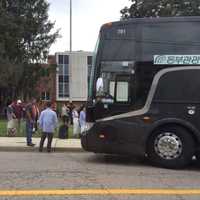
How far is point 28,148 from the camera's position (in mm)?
17438

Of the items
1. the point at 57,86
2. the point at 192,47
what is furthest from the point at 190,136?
the point at 57,86

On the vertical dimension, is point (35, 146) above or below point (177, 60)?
below

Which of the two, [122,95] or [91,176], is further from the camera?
[122,95]

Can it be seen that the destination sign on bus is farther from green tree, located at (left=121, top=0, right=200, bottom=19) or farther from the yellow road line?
green tree, located at (left=121, top=0, right=200, bottom=19)

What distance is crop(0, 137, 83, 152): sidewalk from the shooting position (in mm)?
17406

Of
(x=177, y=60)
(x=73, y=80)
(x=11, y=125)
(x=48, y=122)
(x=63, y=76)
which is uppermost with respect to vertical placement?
(x=177, y=60)

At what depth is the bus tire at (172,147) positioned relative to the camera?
43.6 feet

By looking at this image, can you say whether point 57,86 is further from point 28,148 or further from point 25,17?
point 28,148

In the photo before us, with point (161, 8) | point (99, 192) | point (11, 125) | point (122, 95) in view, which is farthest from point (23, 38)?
point (99, 192)

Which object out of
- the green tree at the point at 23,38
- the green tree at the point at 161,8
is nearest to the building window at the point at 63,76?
the green tree at the point at 23,38

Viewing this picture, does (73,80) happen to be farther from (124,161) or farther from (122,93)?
(122,93)

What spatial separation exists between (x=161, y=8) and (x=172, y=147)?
120 feet

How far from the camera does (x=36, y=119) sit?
20.9 m

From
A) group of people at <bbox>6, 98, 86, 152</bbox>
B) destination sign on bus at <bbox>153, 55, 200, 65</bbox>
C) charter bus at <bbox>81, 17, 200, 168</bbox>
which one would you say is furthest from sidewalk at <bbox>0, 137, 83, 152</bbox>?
destination sign on bus at <bbox>153, 55, 200, 65</bbox>
